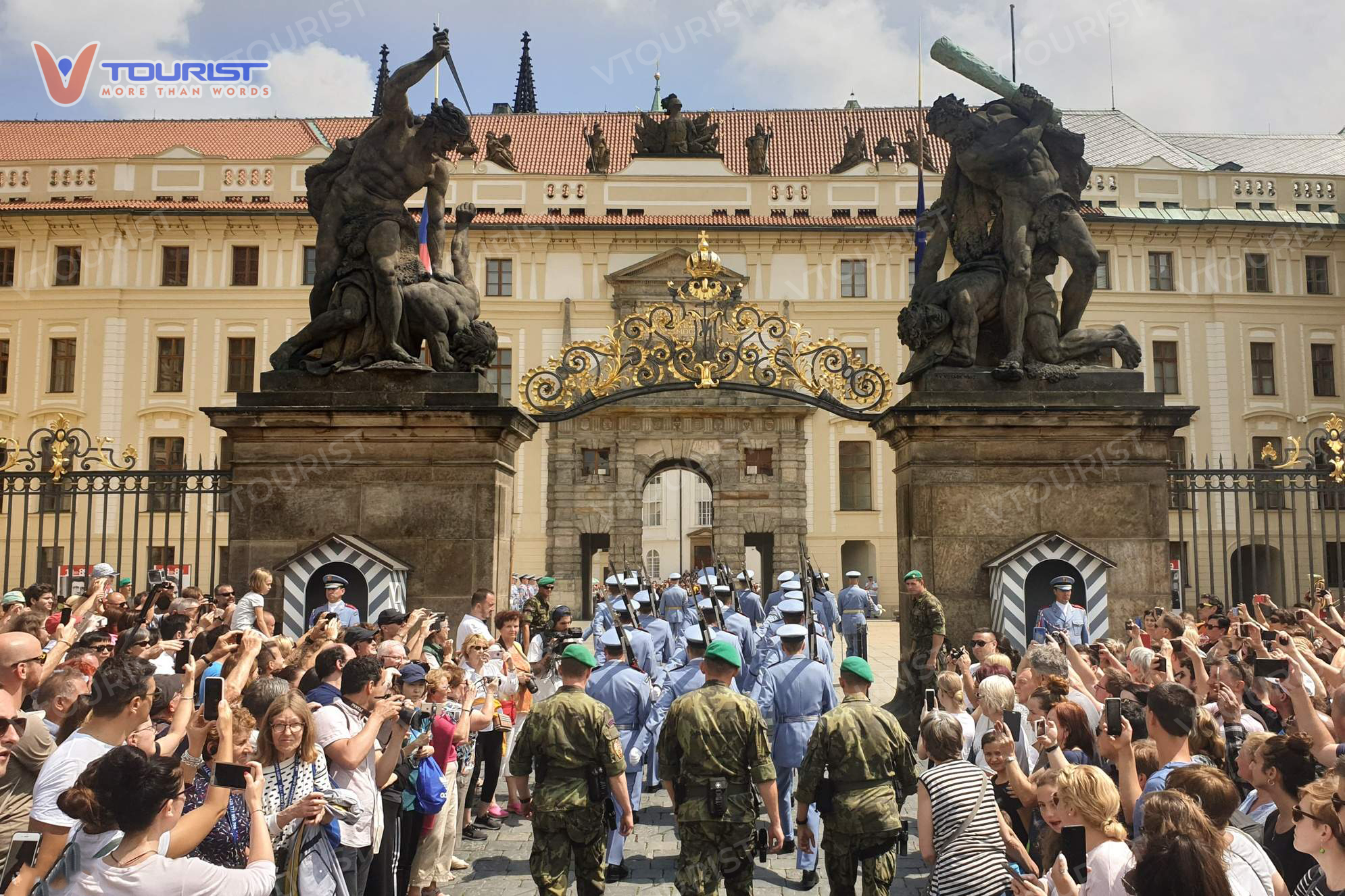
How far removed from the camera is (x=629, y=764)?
823cm

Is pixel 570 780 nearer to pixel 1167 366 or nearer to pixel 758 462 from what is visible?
pixel 758 462

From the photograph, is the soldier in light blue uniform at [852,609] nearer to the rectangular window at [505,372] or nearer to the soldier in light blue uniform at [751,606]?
the soldier in light blue uniform at [751,606]

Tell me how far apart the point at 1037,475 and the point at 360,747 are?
8.09m

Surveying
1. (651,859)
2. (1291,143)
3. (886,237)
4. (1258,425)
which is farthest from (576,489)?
(1291,143)

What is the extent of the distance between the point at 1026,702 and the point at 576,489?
30.8 metres

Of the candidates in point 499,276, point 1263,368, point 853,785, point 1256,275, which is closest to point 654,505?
point 499,276

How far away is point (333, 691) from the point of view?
541cm

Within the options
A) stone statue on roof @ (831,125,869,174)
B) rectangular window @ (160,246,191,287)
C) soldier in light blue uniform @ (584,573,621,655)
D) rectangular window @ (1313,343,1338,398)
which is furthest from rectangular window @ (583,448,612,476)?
rectangular window @ (1313,343,1338,398)

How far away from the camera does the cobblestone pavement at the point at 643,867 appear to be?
6.91m

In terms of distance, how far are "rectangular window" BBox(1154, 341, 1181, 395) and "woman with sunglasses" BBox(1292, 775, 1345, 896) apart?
120ft

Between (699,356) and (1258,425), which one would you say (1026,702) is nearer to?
(699,356)

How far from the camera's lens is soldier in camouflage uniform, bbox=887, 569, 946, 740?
1006 centimetres

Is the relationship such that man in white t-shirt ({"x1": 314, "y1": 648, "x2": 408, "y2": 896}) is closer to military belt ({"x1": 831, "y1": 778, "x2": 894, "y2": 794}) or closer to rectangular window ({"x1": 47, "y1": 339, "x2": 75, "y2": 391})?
military belt ({"x1": 831, "y1": 778, "x2": 894, "y2": 794})

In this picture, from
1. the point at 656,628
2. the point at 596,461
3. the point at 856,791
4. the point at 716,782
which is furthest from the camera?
the point at 596,461
